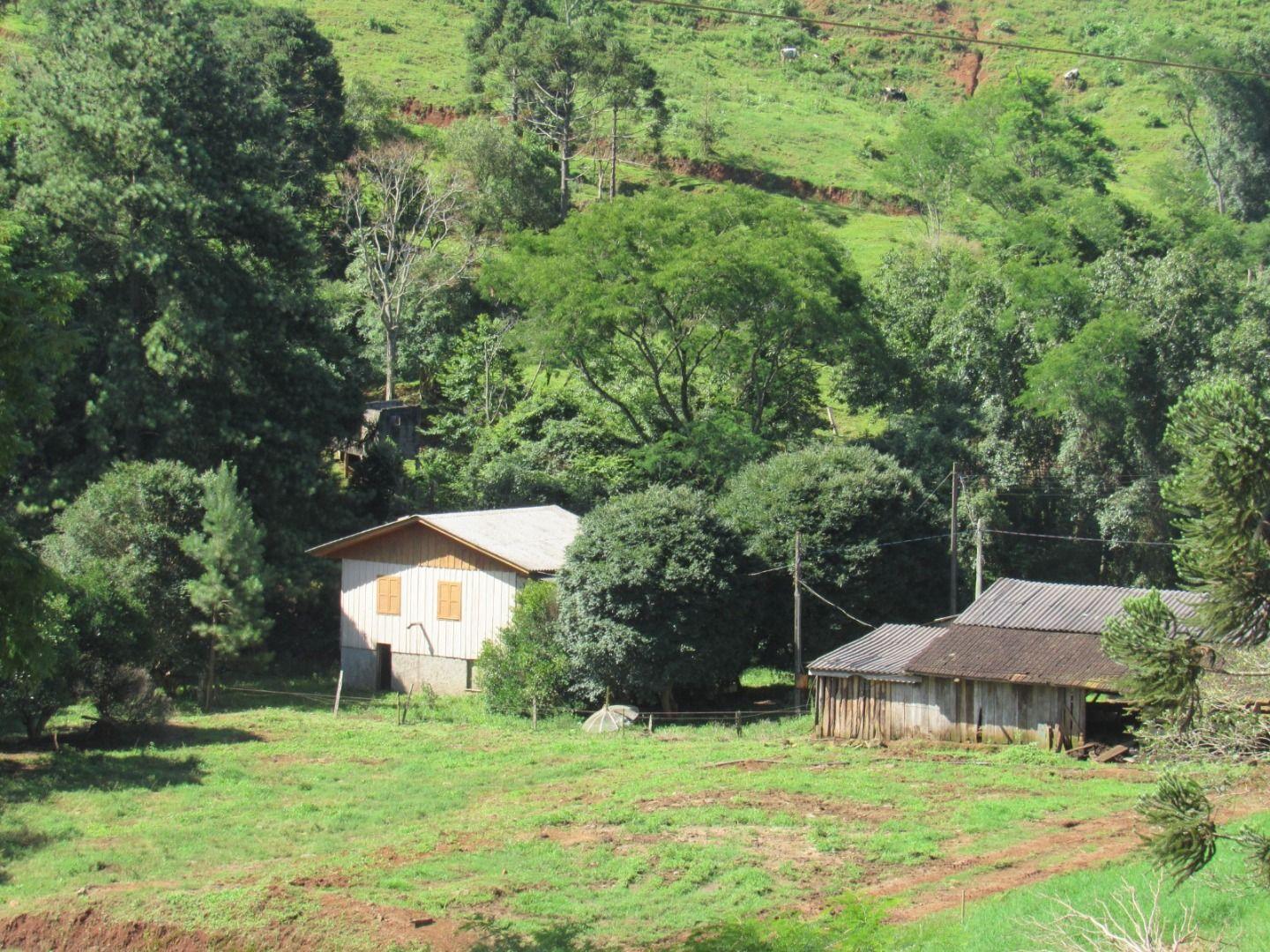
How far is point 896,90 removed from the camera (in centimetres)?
10156

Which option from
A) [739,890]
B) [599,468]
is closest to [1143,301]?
[599,468]

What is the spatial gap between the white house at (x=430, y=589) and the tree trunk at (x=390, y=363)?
13.6 metres

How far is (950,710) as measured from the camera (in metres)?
26.5

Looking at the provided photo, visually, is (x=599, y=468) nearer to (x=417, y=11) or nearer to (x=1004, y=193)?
(x=1004, y=193)

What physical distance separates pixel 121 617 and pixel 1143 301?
29157 mm

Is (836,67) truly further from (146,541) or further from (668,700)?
(146,541)

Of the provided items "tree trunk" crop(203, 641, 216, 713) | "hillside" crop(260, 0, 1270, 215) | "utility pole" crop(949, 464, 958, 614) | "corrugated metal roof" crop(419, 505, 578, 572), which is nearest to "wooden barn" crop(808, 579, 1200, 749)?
"utility pole" crop(949, 464, 958, 614)

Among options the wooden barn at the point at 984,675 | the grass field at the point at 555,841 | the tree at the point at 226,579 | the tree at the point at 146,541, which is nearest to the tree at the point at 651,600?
the grass field at the point at 555,841

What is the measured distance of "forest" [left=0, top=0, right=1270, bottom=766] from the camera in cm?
3161

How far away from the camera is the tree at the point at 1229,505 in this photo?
8.94 m

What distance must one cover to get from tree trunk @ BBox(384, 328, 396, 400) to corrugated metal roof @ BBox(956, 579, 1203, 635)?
25.5 meters

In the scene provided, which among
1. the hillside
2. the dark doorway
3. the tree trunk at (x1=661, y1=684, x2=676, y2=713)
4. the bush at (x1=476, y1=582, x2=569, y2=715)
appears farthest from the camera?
the hillside

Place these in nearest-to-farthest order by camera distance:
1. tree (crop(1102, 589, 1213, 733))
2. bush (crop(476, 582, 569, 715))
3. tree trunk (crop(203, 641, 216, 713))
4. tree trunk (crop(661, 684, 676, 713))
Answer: tree (crop(1102, 589, 1213, 733)) → bush (crop(476, 582, 569, 715)) → tree trunk (crop(661, 684, 676, 713)) → tree trunk (crop(203, 641, 216, 713))

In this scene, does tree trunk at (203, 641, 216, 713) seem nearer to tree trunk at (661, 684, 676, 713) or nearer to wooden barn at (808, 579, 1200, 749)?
tree trunk at (661, 684, 676, 713)
